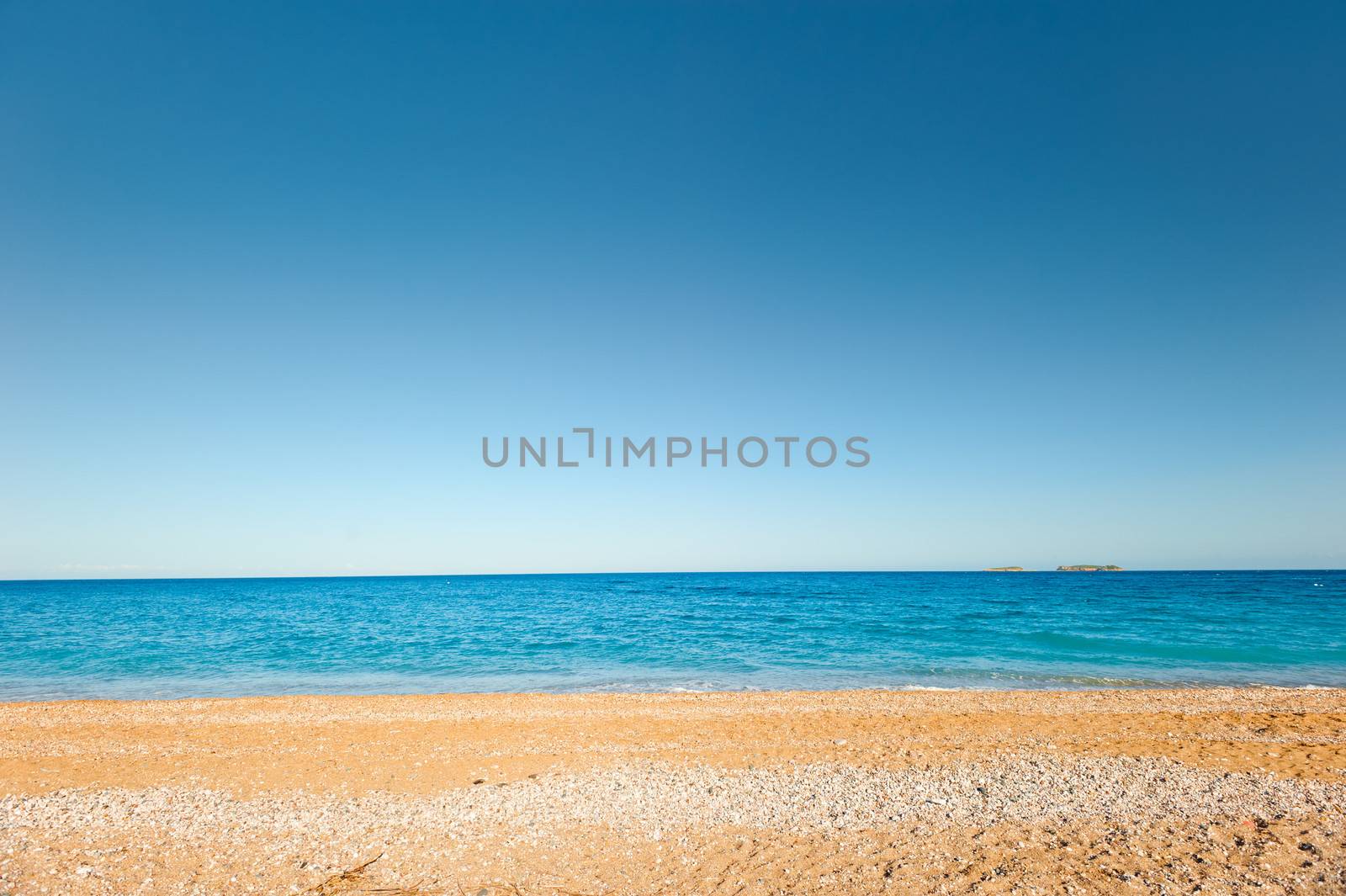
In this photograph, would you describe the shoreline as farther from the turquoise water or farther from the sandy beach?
the sandy beach

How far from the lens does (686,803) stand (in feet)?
26.6

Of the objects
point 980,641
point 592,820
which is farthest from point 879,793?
point 980,641

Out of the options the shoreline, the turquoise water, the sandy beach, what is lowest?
the turquoise water

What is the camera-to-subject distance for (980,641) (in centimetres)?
2744

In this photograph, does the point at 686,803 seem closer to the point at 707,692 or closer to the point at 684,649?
the point at 707,692

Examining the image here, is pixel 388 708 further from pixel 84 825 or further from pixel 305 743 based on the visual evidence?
pixel 84 825

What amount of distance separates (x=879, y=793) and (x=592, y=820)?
12.4 feet

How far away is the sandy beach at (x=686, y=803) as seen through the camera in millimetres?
6301

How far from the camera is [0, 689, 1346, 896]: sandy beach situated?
20.7 feet

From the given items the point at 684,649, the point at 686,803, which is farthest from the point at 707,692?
the point at 686,803

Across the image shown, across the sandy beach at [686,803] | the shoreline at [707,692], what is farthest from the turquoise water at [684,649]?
the sandy beach at [686,803]

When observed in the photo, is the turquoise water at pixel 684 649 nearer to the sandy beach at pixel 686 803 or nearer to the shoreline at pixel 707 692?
the shoreline at pixel 707 692

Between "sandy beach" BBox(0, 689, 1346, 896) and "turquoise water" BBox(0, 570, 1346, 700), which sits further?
"turquoise water" BBox(0, 570, 1346, 700)

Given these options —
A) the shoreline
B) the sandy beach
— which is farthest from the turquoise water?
the sandy beach
